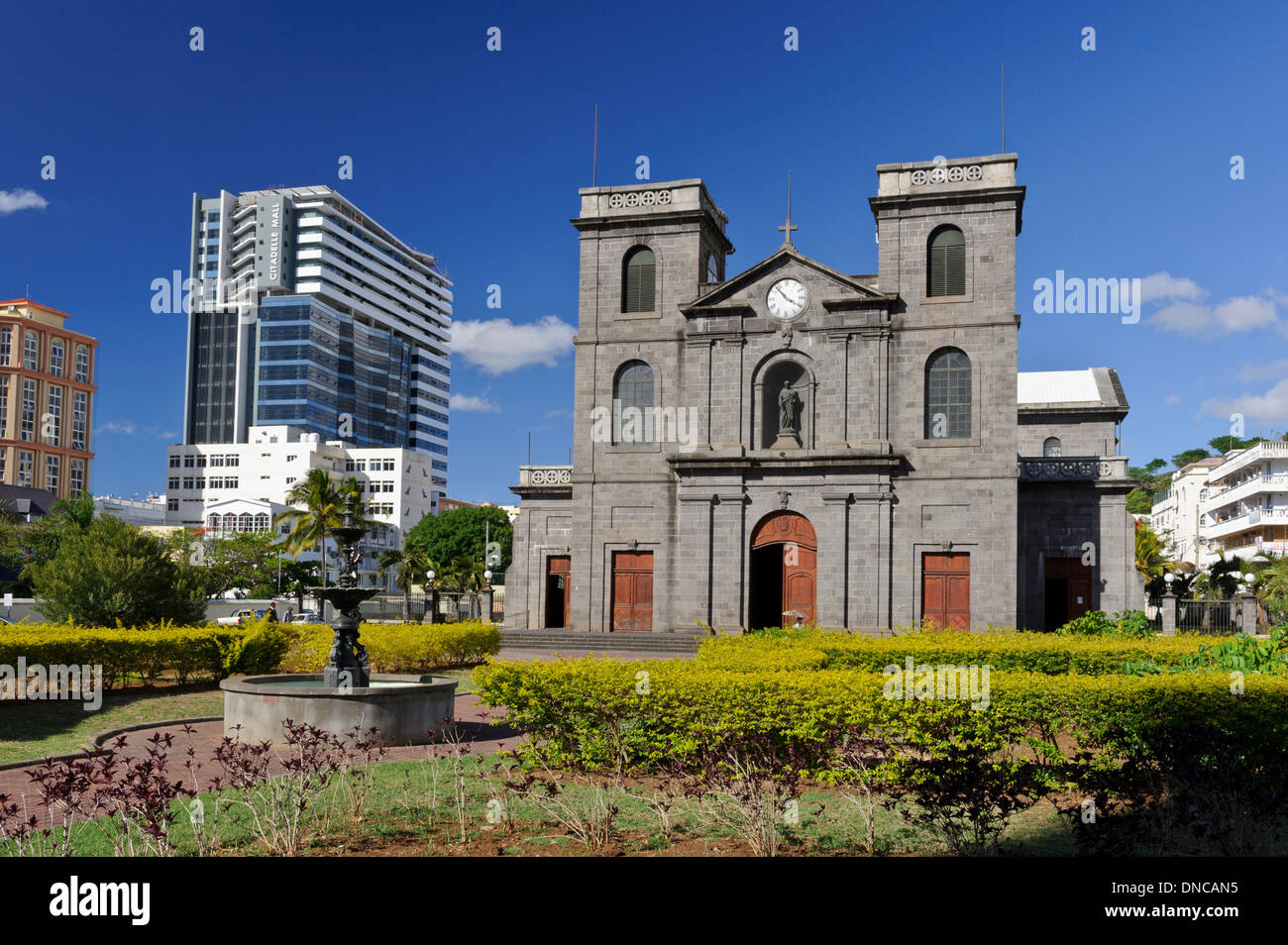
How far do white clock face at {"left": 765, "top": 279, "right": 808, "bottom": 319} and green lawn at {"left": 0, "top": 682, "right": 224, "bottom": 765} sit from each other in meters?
21.7

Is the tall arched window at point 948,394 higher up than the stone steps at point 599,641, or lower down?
higher up

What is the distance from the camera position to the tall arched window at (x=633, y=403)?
35750 millimetres

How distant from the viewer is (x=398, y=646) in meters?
22.8

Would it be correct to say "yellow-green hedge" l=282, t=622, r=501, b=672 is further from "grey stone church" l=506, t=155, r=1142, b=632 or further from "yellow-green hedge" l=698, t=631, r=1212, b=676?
"grey stone church" l=506, t=155, r=1142, b=632

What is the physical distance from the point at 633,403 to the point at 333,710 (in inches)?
927

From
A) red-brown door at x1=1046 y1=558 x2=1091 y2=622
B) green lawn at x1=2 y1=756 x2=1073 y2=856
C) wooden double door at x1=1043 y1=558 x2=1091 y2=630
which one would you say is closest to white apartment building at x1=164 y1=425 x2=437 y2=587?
wooden double door at x1=1043 y1=558 x2=1091 y2=630

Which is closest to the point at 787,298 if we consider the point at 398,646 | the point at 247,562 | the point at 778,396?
the point at 778,396

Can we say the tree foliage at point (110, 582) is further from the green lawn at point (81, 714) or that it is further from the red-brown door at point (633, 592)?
the red-brown door at point (633, 592)

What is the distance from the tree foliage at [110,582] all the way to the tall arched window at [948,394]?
22.8 meters

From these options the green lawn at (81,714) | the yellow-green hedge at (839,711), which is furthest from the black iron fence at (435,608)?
the yellow-green hedge at (839,711)

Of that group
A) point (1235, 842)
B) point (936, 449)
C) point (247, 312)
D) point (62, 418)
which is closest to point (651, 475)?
point (936, 449)

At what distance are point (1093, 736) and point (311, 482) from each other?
44880 millimetres
